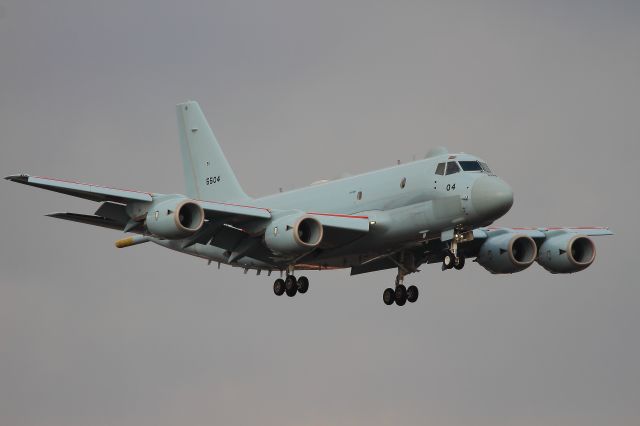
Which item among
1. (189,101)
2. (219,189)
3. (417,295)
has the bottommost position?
(417,295)

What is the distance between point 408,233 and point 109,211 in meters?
11.4

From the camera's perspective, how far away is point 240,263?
6519 cm

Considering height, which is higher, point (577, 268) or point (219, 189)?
point (219, 189)

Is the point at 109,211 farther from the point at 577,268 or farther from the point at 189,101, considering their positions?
the point at 577,268

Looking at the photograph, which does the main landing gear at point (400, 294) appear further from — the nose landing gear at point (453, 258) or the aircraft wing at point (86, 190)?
the aircraft wing at point (86, 190)

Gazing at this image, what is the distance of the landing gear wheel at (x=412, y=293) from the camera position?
63938mm

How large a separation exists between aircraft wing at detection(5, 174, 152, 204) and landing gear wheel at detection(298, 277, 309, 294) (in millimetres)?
8107

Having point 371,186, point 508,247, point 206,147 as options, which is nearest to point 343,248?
point 371,186

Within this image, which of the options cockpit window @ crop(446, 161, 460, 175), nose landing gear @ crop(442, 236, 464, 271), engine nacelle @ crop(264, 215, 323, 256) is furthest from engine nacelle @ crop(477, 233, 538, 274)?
engine nacelle @ crop(264, 215, 323, 256)

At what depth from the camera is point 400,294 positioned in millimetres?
64000

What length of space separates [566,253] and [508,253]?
275 cm

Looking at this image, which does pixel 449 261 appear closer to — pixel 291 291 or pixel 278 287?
pixel 291 291

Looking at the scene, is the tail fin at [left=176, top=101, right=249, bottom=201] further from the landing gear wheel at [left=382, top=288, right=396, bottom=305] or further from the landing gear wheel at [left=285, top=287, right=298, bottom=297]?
the landing gear wheel at [left=382, top=288, right=396, bottom=305]

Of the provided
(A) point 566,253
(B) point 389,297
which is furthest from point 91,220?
(A) point 566,253
